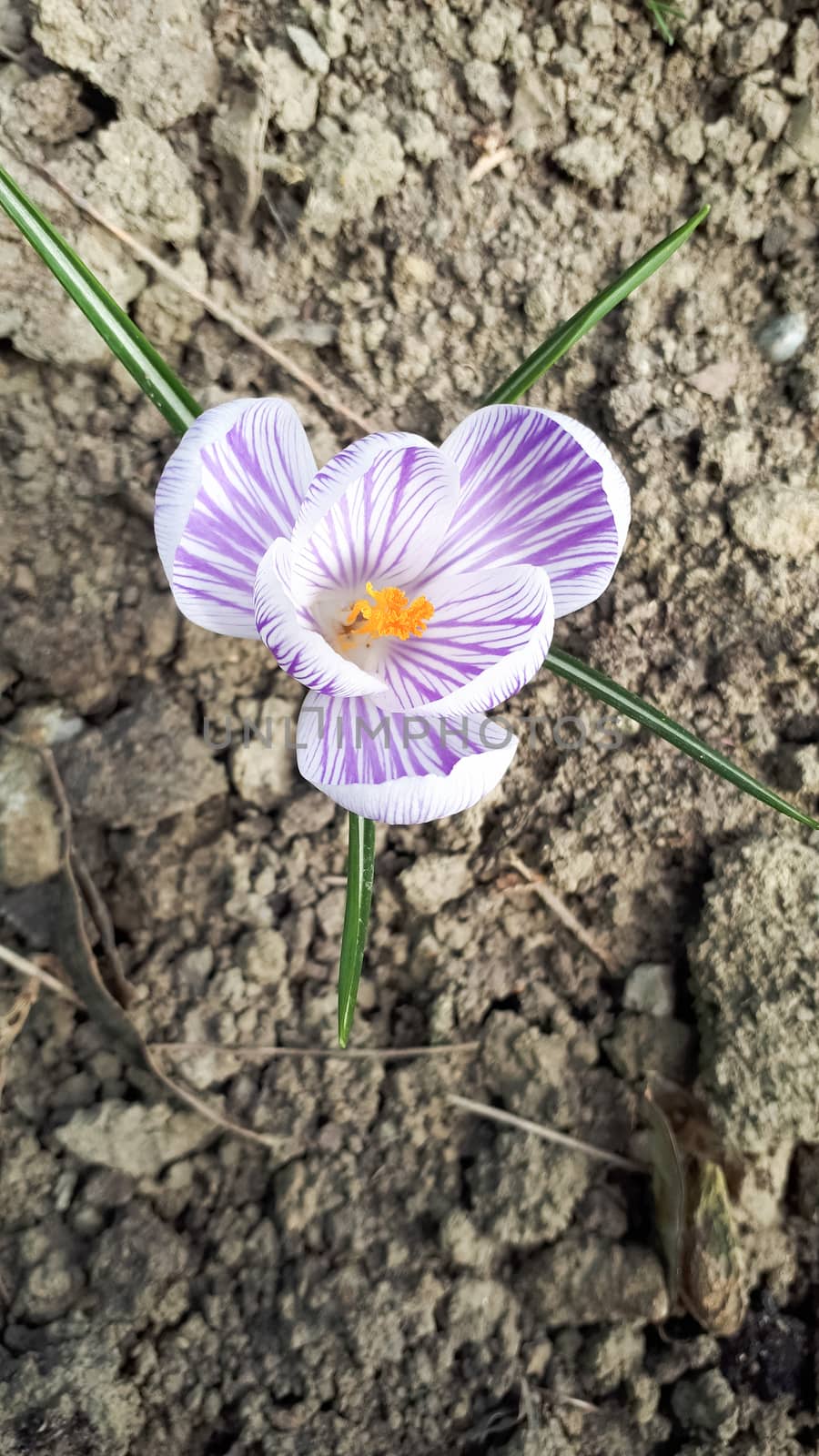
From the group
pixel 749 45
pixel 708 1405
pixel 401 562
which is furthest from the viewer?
pixel 749 45

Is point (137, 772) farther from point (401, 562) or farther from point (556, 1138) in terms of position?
point (556, 1138)

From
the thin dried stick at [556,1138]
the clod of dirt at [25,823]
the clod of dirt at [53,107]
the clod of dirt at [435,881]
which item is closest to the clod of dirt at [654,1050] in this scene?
the thin dried stick at [556,1138]

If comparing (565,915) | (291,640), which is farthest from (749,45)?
(565,915)

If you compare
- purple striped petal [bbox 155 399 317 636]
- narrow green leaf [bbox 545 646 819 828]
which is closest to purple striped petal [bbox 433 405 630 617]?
narrow green leaf [bbox 545 646 819 828]

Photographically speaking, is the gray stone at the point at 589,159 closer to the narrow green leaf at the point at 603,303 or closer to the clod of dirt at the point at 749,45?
the clod of dirt at the point at 749,45

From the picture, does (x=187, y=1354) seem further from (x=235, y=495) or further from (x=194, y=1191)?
(x=235, y=495)
